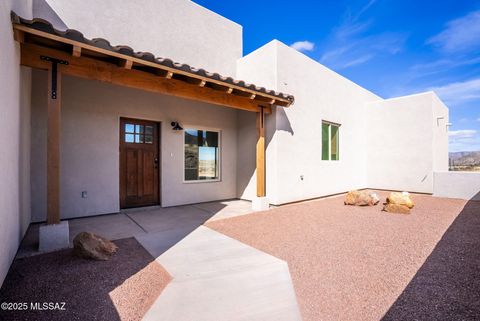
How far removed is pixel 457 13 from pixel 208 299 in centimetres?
1308

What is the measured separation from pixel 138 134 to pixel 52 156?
3.01 metres

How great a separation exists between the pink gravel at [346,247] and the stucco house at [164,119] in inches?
65.5

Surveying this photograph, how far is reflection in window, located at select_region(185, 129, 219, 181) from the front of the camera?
7416 mm

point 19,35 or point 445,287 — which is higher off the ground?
point 19,35

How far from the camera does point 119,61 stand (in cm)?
398

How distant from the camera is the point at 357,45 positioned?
12.0 meters

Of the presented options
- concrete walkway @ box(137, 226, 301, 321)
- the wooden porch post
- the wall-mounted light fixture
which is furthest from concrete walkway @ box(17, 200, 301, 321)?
the wall-mounted light fixture

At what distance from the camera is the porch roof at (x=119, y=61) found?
3213 mm

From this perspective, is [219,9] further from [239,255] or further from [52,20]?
[239,255]

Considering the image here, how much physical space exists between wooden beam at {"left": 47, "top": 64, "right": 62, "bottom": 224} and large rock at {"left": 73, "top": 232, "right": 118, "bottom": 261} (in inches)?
28.5

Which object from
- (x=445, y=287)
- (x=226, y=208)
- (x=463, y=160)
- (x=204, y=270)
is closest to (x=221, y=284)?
(x=204, y=270)

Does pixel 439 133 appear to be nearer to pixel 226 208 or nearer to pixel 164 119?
pixel 226 208

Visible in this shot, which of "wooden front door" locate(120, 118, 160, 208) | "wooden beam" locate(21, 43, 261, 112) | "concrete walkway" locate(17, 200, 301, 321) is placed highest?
"wooden beam" locate(21, 43, 261, 112)

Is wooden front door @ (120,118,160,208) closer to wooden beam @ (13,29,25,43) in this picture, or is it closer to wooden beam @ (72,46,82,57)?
wooden beam @ (72,46,82,57)
